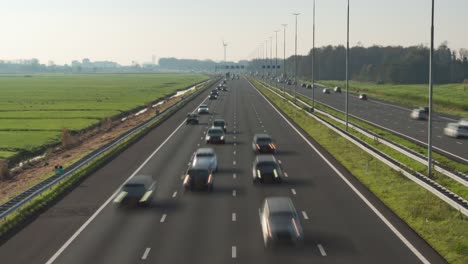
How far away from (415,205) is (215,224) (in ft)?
32.5

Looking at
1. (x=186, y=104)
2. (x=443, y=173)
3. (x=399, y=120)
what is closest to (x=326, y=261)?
(x=443, y=173)

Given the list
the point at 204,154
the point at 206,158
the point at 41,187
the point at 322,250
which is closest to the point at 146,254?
the point at 322,250

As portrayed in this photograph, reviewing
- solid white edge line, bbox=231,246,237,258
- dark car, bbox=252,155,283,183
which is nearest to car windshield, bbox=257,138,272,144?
dark car, bbox=252,155,283,183

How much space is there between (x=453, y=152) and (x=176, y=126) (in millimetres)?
36262

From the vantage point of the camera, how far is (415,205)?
29688 millimetres

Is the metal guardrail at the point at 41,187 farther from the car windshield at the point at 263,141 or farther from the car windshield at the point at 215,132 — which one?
the car windshield at the point at 263,141

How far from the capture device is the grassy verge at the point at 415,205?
23.8 meters

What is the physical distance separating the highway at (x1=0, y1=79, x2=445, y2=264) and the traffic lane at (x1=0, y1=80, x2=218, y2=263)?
0.05 meters

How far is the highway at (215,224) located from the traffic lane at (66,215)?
0.05 m

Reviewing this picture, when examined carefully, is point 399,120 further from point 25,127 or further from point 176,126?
point 25,127

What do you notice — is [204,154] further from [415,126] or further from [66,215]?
[415,126]

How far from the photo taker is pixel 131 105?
12475 cm

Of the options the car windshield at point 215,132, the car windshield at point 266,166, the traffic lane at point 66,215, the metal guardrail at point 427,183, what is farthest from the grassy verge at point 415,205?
the traffic lane at point 66,215

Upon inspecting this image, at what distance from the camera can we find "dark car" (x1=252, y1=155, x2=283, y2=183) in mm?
37094
